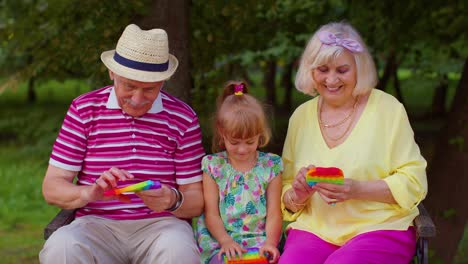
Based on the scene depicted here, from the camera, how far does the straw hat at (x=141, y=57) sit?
3.49 meters

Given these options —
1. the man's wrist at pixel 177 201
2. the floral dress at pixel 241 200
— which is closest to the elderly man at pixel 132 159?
the man's wrist at pixel 177 201

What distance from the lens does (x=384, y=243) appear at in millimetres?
3469

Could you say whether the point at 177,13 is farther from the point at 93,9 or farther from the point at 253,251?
the point at 253,251

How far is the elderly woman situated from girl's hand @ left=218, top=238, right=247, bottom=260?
0.20 m

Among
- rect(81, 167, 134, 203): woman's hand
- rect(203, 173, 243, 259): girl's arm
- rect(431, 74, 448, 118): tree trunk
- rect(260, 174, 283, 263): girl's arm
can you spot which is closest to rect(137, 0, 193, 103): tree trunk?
rect(203, 173, 243, 259): girl's arm

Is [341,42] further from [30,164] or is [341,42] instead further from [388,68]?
[30,164]

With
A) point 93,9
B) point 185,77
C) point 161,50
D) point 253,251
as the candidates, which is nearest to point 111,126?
point 161,50

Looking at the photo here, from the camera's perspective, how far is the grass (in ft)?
22.3

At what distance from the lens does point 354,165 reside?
353 cm

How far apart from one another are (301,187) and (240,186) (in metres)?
0.32

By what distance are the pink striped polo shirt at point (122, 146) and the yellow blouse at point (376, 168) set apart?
65 cm

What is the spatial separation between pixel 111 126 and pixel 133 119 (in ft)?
0.35

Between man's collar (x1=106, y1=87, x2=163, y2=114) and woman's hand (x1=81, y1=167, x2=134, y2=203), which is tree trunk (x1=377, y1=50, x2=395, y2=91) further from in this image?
woman's hand (x1=81, y1=167, x2=134, y2=203)

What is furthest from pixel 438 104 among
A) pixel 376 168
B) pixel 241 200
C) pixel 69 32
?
pixel 241 200
